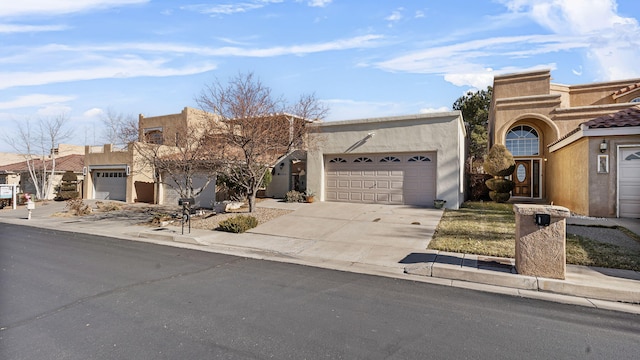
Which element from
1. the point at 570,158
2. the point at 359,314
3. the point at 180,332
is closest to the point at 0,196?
the point at 180,332

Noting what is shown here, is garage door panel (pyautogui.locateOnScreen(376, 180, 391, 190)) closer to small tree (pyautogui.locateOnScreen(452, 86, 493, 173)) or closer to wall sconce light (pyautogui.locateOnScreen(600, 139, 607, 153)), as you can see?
wall sconce light (pyautogui.locateOnScreen(600, 139, 607, 153))

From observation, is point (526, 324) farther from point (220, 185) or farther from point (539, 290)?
point (220, 185)

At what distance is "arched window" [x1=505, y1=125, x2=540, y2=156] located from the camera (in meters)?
19.6

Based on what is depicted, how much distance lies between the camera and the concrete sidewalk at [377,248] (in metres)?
5.59

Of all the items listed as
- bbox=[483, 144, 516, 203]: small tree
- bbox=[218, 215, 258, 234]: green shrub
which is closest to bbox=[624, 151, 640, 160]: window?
Answer: bbox=[483, 144, 516, 203]: small tree

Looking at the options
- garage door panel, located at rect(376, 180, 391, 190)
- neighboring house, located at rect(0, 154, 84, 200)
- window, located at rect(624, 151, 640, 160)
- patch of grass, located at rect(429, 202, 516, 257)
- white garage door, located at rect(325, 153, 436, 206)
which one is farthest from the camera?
neighboring house, located at rect(0, 154, 84, 200)

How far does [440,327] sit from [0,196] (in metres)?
25.3

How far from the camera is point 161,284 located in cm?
590

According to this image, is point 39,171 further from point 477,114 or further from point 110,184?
point 477,114

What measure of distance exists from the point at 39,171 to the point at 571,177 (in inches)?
1407

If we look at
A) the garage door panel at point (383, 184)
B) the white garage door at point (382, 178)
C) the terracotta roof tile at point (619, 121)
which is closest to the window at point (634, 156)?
the terracotta roof tile at point (619, 121)

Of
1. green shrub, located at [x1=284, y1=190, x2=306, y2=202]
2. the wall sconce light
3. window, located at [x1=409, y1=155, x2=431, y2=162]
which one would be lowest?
green shrub, located at [x1=284, y1=190, x2=306, y2=202]

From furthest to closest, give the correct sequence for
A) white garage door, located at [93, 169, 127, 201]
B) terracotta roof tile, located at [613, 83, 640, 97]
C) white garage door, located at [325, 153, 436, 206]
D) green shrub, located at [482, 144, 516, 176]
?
white garage door, located at [93, 169, 127, 201]
terracotta roof tile, located at [613, 83, 640, 97]
green shrub, located at [482, 144, 516, 176]
white garage door, located at [325, 153, 436, 206]

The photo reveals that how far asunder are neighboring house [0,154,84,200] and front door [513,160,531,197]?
31.7m
